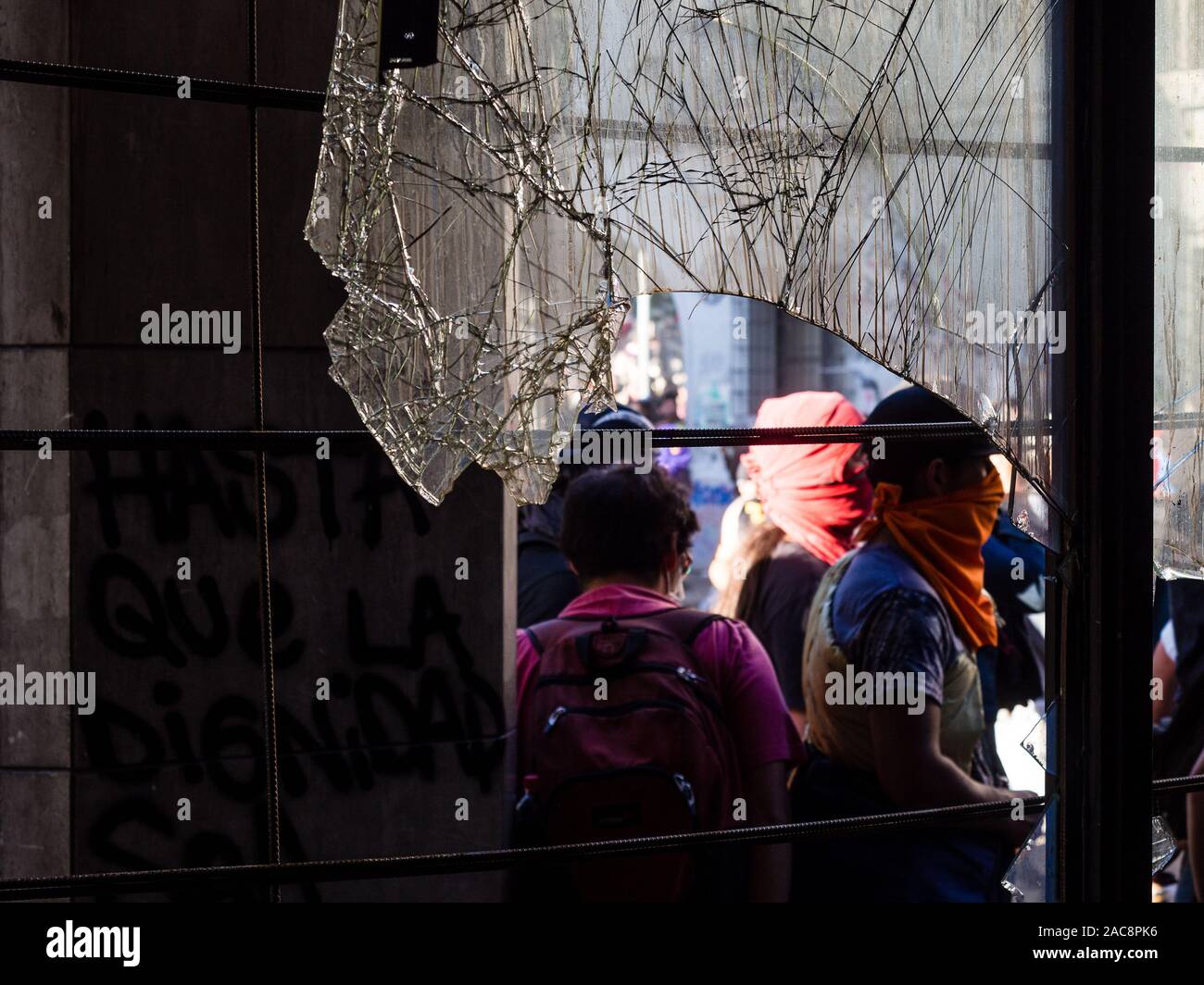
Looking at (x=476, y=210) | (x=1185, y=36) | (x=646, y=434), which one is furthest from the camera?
(x=646, y=434)

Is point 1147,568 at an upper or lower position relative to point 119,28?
lower

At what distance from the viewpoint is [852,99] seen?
1319 mm

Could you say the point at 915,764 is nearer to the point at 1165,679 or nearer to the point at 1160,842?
the point at 1160,842

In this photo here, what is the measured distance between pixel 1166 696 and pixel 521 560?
1.75 meters

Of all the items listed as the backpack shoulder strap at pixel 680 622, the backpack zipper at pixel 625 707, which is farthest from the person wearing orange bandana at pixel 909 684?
the backpack zipper at pixel 625 707

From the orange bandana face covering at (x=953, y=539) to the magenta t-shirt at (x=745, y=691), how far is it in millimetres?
395

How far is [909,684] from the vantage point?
7.59ft

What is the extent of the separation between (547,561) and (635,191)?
1.91 meters

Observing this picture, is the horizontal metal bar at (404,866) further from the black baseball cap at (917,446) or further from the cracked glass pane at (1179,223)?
the black baseball cap at (917,446)

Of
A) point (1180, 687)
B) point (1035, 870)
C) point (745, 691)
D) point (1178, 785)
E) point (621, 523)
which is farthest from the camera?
point (1180, 687)

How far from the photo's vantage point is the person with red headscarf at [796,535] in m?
3.02

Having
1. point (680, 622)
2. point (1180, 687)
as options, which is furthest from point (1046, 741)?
point (1180, 687)
